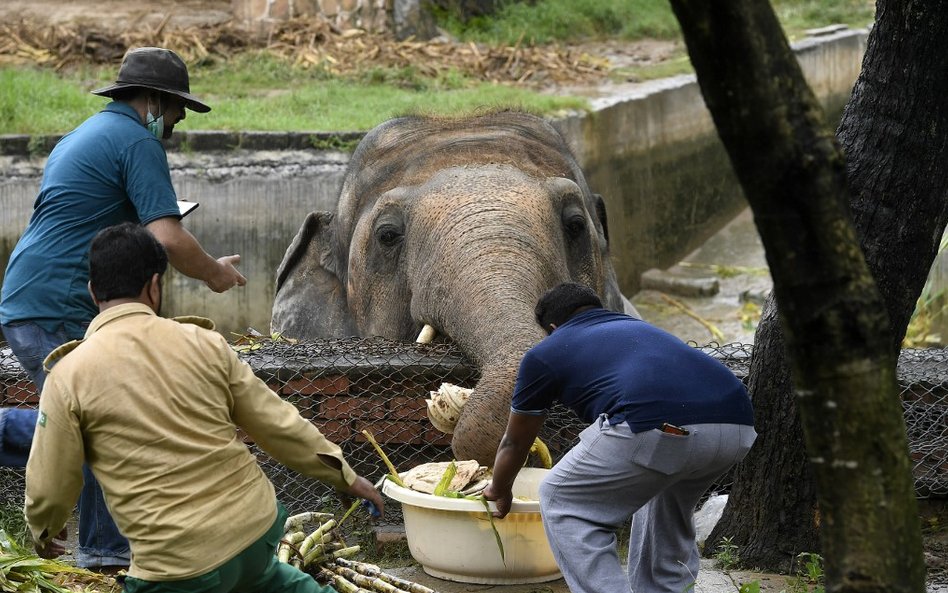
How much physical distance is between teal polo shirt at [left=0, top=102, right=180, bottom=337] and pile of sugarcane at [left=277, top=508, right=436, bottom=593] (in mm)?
1089

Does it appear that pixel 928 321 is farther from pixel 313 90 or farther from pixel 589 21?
pixel 589 21

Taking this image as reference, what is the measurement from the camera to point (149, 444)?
3.87 m

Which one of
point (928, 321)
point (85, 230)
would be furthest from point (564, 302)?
point (928, 321)

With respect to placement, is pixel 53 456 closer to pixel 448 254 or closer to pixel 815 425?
pixel 815 425

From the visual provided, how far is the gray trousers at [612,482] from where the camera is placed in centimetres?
462

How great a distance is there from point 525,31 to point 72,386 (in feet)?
46.9

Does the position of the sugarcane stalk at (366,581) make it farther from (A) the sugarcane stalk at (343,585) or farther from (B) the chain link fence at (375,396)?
(B) the chain link fence at (375,396)

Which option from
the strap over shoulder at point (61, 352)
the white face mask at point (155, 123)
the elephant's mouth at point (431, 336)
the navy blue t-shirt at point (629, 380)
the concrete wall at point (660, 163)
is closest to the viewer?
the strap over shoulder at point (61, 352)

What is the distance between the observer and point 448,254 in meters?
6.70

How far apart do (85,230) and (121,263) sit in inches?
51.4

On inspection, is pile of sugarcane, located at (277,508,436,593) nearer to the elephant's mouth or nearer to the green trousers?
the green trousers

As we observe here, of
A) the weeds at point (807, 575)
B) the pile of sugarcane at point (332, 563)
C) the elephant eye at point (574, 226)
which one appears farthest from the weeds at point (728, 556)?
the elephant eye at point (574, 226)

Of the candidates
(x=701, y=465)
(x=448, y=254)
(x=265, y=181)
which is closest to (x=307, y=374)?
(x=448, y=254)

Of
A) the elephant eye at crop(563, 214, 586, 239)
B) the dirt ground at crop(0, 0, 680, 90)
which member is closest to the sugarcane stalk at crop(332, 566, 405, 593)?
the elephant eye at crop(563, 214, 586, 239)
